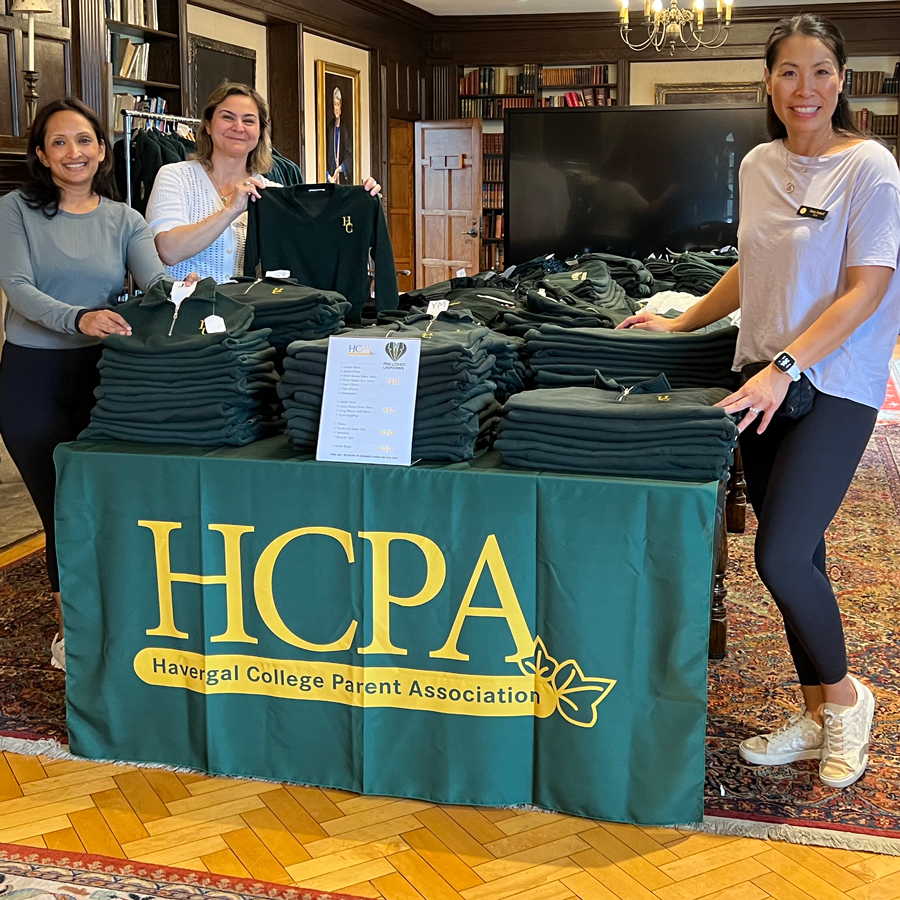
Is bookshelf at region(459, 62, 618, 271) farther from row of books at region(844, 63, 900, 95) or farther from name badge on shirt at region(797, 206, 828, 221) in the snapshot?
name badge on shirt at region(797, 206, 828, 221)

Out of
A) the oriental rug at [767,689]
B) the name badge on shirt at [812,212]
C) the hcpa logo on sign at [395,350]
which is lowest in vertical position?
the oriental rug at [767,689]

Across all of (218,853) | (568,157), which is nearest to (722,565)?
(218,853)

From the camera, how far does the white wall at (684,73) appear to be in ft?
38.5

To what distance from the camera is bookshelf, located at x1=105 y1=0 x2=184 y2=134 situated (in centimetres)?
674

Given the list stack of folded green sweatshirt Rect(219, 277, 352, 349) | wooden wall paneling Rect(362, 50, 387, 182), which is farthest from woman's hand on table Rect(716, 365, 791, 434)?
wooden wall paneling Rect(362, 50, 387, 182)

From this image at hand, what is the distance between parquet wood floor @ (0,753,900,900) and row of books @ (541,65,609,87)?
10983 millimetres

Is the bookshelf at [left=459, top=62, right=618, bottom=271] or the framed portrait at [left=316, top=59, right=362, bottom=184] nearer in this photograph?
the framed portrait at [left=316, top=59, right=362, bottom=184]

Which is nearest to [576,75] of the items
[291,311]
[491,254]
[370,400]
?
[491,254]

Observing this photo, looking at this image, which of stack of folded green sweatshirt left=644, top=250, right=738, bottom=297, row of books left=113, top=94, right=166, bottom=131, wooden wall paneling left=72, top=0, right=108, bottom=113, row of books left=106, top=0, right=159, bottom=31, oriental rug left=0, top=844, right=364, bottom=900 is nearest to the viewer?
oriental rug left=0, top=844, right=364, bottom=900

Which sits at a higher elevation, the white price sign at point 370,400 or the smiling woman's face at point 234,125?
the smiling woman's face at point 234,125

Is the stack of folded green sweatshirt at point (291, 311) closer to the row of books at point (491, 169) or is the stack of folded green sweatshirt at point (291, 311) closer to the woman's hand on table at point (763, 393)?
the woman's hand on table at point (763, 393)

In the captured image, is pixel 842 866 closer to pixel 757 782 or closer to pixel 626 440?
pixel 757 782

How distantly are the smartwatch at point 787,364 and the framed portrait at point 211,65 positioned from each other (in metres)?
6.29

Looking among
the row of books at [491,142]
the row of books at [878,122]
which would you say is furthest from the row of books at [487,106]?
the row of books at [878,122]
